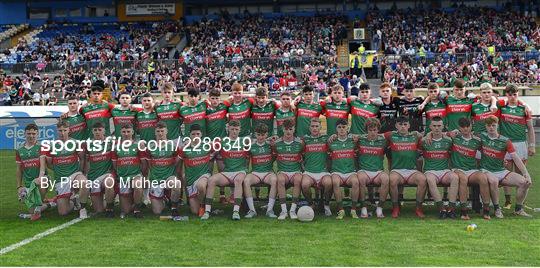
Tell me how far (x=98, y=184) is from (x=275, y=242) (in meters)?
3.36

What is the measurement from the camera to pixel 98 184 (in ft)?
34.9

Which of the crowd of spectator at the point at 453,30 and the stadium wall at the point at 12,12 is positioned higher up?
the stadium wall at the point at 12,12

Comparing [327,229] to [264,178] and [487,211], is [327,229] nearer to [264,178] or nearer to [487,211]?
[264,178]

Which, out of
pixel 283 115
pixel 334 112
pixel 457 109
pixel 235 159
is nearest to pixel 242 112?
pixel 283 115

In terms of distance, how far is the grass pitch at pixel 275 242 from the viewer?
7688mm

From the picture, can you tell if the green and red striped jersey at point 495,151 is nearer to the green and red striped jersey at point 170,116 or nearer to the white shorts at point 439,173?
the white shorts at point 439,173

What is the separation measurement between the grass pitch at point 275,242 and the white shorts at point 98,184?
464mm

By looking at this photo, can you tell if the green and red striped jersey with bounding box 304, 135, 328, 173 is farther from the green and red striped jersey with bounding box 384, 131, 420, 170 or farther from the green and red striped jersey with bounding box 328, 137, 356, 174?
the green and red striped jersey with bounding box 384, 131, 420, 170

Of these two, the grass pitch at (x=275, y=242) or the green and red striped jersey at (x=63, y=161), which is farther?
the green and red striped jersey at (x=63, y=161)

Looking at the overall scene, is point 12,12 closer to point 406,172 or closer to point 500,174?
point 406,172

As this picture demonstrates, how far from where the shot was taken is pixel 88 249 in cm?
834

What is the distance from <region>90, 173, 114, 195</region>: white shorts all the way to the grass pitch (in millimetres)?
464

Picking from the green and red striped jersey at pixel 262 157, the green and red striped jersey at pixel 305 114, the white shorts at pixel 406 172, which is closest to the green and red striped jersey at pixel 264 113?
the green and red striped jersey at pixel 305 114

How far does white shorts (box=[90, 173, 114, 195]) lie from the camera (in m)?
10.6
